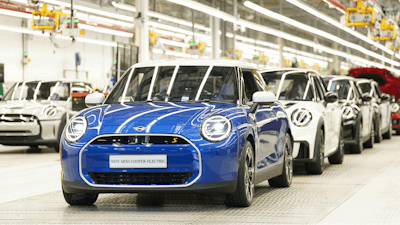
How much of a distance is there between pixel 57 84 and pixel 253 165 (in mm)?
8931

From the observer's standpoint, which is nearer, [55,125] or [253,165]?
[253,165]

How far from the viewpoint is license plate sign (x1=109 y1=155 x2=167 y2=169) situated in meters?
5.51

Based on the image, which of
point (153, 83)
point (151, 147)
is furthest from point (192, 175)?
point (153, 83)

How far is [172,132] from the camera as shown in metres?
5.52

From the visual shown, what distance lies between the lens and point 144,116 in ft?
19.0

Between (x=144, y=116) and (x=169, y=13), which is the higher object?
(x=169, y=13)

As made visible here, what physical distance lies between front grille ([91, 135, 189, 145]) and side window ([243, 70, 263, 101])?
148 cm

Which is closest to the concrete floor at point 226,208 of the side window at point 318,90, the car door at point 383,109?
the side window at point 318,90

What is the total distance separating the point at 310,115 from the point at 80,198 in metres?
4.00

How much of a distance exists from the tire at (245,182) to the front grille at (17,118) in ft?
25.8

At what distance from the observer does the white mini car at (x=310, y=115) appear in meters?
8.96

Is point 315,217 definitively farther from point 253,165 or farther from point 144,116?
point 144,116

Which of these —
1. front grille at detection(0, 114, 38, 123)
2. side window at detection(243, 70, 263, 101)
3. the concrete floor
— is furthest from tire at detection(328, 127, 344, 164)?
front grille at detection(0, 114, 38, 123)

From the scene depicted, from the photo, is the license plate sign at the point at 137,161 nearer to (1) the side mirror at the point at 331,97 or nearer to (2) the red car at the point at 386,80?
(1) the side mirror at the point at 331,97
